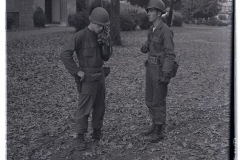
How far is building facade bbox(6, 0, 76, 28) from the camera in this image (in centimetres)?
2745

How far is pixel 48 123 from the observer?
6586 mm

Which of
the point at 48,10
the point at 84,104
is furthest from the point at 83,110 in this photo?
the point at 48,10

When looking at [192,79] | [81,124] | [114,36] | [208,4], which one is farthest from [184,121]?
[208,4]

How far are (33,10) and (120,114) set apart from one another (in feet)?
76.0

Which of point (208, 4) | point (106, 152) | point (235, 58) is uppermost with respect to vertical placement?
point (208, 4)

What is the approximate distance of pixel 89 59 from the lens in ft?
16.4

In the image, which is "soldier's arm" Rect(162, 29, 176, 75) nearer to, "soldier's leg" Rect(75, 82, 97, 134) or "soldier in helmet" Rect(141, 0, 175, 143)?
"soldier in helmet" Rect(141, 0, 175, 143)

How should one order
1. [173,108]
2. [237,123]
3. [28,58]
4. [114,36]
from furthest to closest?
[114,36]
[28,58]
[173,108]
[237,123]

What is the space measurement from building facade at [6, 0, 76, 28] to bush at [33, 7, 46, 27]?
304 mm

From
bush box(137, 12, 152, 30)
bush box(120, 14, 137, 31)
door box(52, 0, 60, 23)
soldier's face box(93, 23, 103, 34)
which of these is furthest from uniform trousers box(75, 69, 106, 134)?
door box(52, 0, 60, 23)

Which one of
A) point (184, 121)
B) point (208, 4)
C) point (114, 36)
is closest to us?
point (184, 121)

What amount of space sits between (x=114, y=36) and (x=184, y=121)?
1161 centimetres

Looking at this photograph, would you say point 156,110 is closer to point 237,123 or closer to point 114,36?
point 237,123

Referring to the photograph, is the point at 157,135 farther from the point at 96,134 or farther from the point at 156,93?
the point at 96,134
